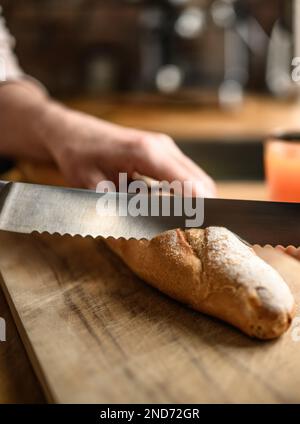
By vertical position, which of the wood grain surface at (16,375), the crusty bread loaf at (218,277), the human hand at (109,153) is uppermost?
the human hand at (109,153)

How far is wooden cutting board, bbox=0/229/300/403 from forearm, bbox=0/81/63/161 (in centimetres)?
41

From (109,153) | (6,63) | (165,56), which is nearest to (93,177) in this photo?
(109,153)

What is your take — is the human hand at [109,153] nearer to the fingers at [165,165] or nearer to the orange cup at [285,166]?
the fingers at [165,165]

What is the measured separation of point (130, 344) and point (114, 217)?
18 centimetres

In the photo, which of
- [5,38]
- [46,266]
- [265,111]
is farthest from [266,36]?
[46,266]

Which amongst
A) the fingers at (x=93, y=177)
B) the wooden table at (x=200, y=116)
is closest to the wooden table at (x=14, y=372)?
the fingers at (x=93, y=177)

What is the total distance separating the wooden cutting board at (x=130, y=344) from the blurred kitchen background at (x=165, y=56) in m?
1.27

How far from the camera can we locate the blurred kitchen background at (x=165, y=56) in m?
2.27

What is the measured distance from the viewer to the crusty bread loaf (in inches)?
24.8

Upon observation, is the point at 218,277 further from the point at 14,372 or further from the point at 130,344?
the point at 14,372

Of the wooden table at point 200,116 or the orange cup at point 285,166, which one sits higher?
the wooden table at point 200,116

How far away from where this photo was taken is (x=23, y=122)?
123 centimetres

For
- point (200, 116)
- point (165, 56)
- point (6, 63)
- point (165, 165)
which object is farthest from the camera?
point (165, 56)
